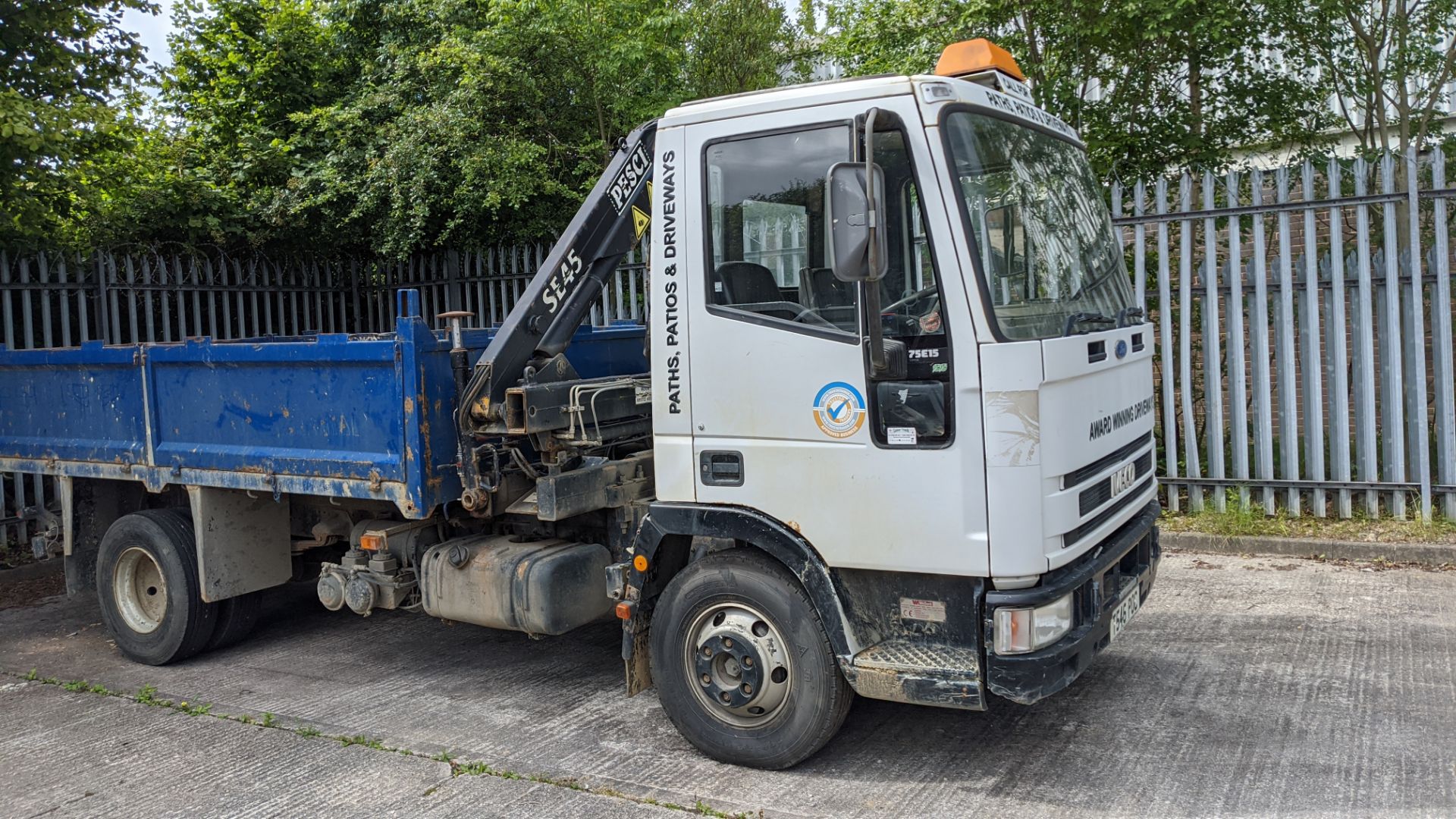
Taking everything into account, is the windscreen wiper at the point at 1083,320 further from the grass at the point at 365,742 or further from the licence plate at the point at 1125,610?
the grass at the point at 365,742

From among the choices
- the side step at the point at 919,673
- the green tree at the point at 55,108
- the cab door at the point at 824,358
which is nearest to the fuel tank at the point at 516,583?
the cab door at the point at 824,358

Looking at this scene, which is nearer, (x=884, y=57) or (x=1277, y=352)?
(x=1277, y=352)

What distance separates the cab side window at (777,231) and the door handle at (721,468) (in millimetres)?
559

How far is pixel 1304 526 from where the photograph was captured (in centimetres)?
786

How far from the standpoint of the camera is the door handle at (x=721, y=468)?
448 cm

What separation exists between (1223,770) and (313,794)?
3.58m

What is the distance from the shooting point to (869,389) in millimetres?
4129

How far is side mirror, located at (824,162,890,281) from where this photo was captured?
150 inches

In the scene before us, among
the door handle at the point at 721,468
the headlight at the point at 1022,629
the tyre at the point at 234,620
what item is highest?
the door handle at the point at 721,468

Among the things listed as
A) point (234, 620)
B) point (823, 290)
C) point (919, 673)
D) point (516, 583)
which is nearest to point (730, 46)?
point (234, 620)

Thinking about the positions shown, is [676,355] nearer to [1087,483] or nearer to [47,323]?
[1087,483]

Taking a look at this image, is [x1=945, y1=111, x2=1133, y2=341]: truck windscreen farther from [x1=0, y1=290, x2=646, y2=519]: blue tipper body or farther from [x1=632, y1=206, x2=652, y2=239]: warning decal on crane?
[x1=0, y1=290, x2=646, y2=519]: blue tipper body

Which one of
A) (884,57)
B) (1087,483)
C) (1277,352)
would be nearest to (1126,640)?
(1087,483)

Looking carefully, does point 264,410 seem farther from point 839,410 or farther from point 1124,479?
point 1124,479
